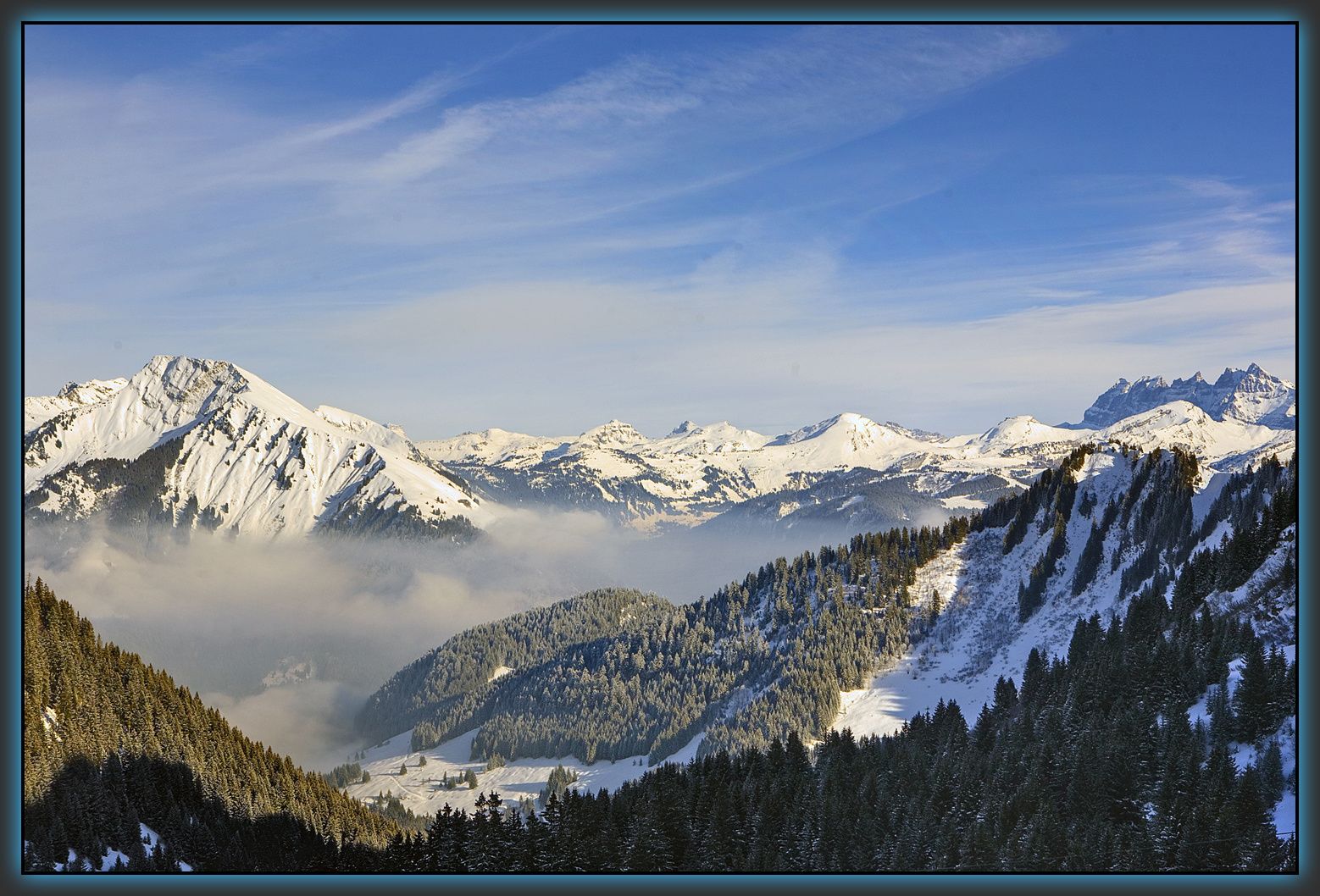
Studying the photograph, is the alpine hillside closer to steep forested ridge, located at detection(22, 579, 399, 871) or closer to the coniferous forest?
the coniferous forest

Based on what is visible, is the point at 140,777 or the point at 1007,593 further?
the point at 1007,593

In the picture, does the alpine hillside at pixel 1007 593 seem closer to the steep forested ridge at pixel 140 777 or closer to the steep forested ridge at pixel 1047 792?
the steep forested ridge at pixel 1047 792

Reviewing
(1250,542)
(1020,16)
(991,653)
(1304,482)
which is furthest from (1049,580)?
(1020,16)

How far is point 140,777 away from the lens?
9094 cm

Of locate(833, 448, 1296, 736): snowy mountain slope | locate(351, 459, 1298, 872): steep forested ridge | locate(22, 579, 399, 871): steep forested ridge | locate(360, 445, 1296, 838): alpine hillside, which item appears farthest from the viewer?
locate(833, 448, 1296, 736): snowy mountain slope

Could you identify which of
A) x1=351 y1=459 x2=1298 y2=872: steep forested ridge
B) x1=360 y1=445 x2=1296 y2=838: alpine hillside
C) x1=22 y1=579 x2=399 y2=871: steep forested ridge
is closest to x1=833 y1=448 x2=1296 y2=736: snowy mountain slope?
x1=360 y1=445 x2=1296 y2=838: alpine hillside

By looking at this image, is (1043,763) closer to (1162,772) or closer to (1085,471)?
(1162,772)

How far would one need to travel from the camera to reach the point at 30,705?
81562 millimetres

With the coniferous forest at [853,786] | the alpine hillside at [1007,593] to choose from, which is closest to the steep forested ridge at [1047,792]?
the coniferous forest at [853,786]

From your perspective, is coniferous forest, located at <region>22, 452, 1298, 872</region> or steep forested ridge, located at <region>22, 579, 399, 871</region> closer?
coniferous forest, located at <region>22, 452, 1298, 872</region>

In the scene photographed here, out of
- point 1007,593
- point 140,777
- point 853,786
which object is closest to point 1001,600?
point 1007,593

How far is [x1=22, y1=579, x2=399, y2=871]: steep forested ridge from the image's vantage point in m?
77.5

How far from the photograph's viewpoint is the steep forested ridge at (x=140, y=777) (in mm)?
77500

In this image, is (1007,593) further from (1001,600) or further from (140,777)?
(140,777)
